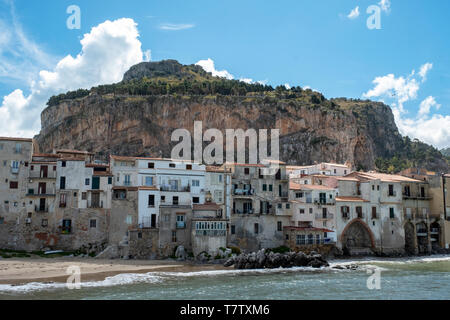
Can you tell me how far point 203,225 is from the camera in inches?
1935

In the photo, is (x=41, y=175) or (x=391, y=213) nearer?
(x=41, y=175)

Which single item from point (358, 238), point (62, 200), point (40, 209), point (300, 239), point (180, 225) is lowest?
point (358, 238)

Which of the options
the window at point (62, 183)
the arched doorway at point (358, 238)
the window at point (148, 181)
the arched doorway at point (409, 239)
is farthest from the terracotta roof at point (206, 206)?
the arched doorway at point (409, 239)

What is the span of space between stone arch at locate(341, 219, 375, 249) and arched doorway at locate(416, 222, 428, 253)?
9.64 meters

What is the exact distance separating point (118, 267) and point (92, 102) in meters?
70.4

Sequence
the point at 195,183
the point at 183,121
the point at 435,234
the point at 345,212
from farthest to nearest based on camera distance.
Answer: the point at 183,121
the point at 435,234
the point at 345,212
the point at 195,183

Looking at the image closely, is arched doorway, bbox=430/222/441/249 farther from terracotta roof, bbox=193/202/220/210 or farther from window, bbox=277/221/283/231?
terracotta roof, bbox=193/202/220/210

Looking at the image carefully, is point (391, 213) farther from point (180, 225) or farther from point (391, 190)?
point (180, 225)

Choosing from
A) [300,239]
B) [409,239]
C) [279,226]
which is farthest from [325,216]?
[409,239]

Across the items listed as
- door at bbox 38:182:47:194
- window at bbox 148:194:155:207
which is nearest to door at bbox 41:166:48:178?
door at bbox 38:182:47:194

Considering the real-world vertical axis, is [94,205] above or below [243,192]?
below

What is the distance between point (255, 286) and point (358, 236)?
30313mm

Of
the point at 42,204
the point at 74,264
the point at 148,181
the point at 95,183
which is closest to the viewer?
the point at 74,264

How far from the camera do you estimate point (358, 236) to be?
61938 mm
